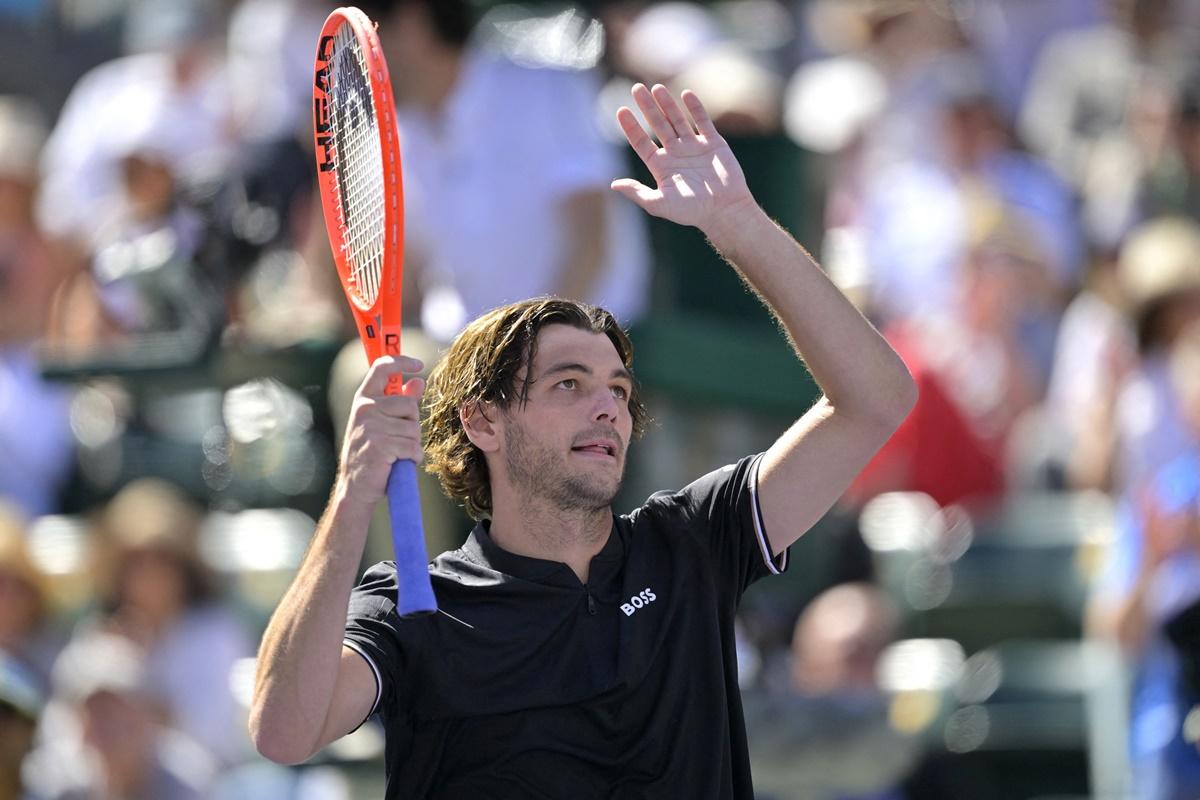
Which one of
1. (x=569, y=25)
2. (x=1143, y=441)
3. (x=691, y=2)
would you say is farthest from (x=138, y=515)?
(x=691, y=2)

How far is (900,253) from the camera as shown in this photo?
25.2 ft

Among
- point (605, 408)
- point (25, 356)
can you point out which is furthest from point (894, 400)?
point (25, 356)

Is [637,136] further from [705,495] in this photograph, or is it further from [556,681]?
[556,681]

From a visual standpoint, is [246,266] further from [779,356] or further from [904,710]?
[904,710]

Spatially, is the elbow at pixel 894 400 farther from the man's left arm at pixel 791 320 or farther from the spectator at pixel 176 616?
the spectator at pixel 176 616

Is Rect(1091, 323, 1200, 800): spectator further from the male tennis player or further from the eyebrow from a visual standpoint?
the eyebrow

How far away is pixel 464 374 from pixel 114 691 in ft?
10.8

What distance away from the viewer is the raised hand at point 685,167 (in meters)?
3.47

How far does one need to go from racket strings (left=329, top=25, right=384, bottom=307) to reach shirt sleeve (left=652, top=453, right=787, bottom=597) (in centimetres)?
64

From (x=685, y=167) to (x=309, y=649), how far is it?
102cm

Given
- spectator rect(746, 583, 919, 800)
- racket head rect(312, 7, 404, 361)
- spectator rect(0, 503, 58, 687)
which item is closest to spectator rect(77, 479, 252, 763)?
spectator rect(0, 503, 58, 687)

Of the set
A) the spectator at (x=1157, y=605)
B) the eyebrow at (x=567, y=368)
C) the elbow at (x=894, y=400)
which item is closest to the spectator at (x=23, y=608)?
the spectator at (x=1157, y=605)

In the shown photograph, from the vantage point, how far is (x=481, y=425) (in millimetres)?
3648

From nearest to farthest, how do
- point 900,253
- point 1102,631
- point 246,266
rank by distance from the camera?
point 1102,631, point 246,266, point 900,253
